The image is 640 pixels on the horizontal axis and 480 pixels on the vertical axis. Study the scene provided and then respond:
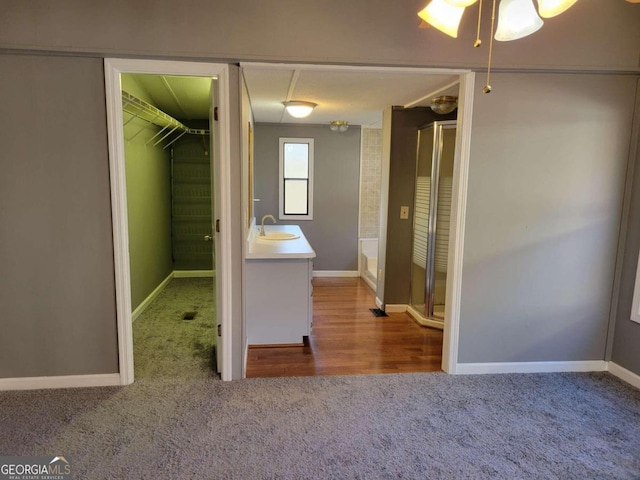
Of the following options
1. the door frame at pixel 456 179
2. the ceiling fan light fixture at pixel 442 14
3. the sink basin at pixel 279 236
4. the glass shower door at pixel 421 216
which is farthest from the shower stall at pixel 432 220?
the ceiling fan light fixture at pixel 442 14

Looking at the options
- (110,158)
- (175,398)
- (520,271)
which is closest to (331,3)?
(110,158)

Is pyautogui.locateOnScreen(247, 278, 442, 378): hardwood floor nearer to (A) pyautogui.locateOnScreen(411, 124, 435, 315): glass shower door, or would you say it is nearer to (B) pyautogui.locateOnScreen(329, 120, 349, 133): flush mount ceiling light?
(A) pyautogui.locateOnScreen(411, 124, 435, 315): glass shower door

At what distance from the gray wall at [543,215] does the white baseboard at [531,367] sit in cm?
4

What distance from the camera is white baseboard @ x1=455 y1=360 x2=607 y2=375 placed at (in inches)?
119

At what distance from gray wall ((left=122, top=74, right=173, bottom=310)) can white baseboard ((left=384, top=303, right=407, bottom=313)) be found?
260cm

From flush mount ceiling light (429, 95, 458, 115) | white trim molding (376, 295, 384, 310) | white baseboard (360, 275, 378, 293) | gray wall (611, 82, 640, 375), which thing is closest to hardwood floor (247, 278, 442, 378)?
white trim molding (376, 295, 384, 310)

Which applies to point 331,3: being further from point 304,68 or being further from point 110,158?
point 110,158

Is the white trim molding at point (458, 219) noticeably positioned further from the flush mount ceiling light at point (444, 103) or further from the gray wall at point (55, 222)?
the gray wall at point (55, 222)

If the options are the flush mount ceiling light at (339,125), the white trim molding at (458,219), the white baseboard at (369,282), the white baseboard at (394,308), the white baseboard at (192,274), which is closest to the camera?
the white trim molding at (458,219)

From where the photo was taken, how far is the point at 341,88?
3.30m

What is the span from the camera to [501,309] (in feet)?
9.83

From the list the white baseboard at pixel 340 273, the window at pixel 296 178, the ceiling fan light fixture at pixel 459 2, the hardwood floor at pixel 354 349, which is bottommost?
the hardwood floor at pixel 354 349

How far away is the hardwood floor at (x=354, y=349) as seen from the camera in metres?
3.12

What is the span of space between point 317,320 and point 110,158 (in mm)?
2469
